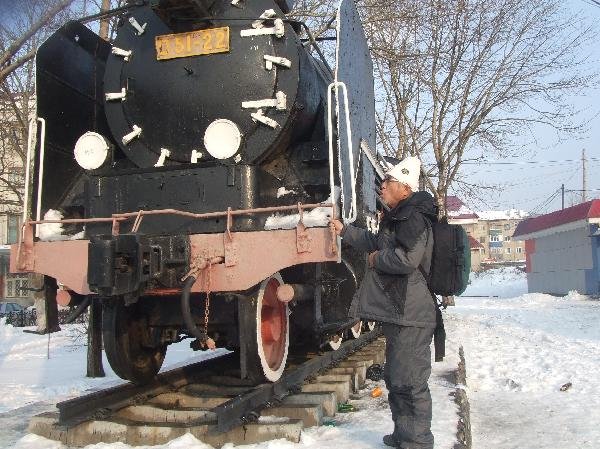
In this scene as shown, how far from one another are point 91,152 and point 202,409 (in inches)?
86.5

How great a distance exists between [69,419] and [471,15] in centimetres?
1690

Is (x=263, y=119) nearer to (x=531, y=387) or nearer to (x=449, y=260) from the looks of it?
(x=449, y=260)

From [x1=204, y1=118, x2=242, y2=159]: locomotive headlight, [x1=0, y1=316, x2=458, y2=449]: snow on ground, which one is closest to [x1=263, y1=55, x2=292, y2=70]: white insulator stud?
[x1=204, y1=118, x2=242, y2=159]: locomotive headlight

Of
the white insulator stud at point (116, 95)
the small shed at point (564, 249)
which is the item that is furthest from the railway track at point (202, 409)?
the small shed at point (564, 249)

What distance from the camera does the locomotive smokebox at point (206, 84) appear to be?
14.8 feet

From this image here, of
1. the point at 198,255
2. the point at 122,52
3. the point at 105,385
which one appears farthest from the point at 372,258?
the point at 105,385

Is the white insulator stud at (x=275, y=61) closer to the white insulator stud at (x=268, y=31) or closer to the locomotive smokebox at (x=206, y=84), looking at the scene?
the locomotive smokebox at (x=206, y=84)

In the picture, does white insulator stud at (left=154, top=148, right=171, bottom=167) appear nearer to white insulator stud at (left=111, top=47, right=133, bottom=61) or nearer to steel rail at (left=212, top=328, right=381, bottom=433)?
white insulator stud at (left=111, top=47, right=133, bottom=61)

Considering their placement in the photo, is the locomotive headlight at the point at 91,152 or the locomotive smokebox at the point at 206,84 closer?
the locomotive smokebox at the point at 206,84

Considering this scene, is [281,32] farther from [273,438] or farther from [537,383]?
[537,383]

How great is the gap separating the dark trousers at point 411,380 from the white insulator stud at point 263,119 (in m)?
1.92

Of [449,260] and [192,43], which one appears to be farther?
[192,43]

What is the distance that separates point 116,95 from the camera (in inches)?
192

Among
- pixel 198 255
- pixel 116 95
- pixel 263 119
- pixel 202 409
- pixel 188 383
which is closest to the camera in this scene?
pixel 198 255
